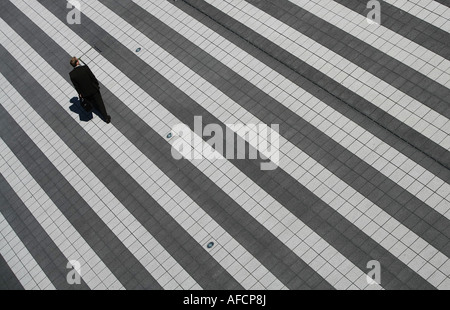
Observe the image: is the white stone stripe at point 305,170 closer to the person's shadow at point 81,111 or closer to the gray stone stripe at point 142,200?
the gray stone stripe at point 142,200

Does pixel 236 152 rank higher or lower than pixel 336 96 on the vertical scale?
higher

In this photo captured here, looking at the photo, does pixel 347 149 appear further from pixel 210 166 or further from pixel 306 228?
pixel 210 166

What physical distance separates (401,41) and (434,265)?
8.18 meters

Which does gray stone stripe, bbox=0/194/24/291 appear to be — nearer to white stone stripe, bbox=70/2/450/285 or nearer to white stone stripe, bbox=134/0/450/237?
white stone stripe, bbox=70/2/450/285

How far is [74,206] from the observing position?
1664cm

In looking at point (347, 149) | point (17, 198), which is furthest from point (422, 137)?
point (17, 198)

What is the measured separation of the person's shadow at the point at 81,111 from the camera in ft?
61.1

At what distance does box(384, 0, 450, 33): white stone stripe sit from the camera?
17703 millimetres

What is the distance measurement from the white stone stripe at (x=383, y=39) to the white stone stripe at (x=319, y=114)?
3107 mm

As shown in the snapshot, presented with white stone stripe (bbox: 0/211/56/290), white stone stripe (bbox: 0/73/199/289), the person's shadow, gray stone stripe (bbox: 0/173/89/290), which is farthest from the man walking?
white stone stripe (bbox: 0/211/56/290)

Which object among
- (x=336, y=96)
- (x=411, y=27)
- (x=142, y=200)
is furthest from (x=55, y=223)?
(x=411, y=27)

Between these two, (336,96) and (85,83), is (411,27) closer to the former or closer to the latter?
(336,96)

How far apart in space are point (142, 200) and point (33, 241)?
3.77 m

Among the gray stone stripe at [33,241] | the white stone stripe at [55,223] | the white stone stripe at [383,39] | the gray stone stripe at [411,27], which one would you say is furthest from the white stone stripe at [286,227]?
the gray stone stripe at [411,27]
